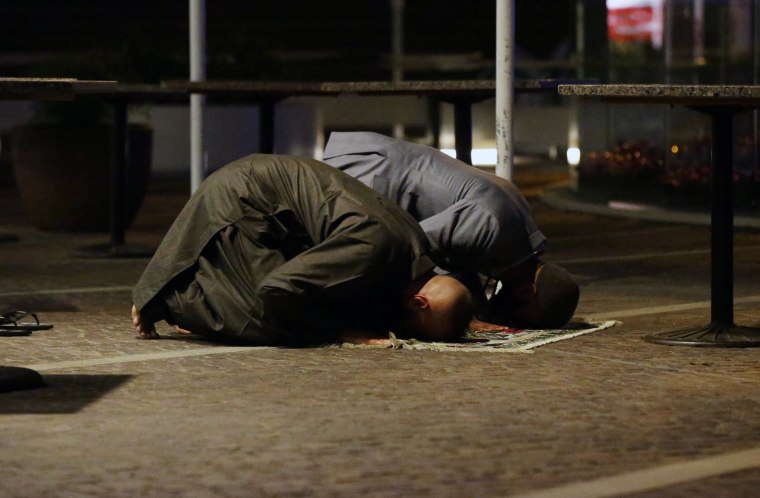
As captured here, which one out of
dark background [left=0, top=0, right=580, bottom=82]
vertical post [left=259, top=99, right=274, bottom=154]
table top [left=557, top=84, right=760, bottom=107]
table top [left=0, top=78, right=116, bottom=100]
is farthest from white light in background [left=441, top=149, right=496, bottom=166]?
table top [left=0, top=78, right=116, bottom=100]

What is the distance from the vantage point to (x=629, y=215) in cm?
1611

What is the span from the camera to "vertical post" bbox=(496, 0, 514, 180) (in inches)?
357

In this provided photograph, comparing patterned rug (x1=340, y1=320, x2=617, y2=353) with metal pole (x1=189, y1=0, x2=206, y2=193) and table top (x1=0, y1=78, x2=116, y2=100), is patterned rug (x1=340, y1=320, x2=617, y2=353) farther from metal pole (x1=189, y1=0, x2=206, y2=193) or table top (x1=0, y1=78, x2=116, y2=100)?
metal pole (x1=189, y1=0, x2=206, y2=193)

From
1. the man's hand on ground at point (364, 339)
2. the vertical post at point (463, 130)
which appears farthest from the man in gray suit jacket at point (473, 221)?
the vertical post at point (463, 130)

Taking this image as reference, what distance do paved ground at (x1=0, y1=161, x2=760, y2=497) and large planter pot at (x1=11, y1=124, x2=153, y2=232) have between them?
5.04m

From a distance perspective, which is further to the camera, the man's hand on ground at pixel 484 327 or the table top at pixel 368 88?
the table top at pixel 368 88

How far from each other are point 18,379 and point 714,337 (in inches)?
119

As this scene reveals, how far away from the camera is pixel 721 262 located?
738cm

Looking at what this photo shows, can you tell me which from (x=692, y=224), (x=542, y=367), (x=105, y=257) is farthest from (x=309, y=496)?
(x=692, y=224)

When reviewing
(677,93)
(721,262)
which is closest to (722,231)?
(721,262)

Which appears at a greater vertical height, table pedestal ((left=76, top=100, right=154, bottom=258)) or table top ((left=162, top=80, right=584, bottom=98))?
table top ((left=162, top=80, right=584, bottom=98))

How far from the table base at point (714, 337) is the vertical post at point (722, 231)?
40 millimetres

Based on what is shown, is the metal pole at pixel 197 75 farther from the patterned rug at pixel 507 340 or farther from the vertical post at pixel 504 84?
the patterned rug at pixel 507 340

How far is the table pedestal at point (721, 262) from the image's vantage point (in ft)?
23.9
